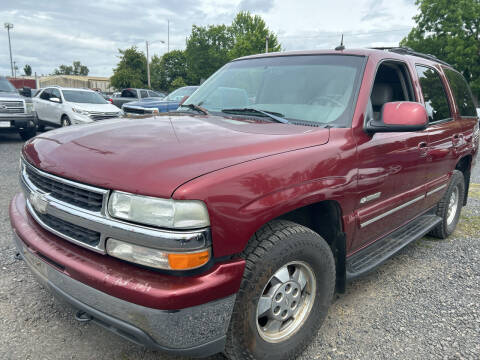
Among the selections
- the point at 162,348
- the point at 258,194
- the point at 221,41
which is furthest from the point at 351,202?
the point at 221,41

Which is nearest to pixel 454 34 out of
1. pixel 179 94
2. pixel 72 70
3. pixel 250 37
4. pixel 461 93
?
pixel 250 37

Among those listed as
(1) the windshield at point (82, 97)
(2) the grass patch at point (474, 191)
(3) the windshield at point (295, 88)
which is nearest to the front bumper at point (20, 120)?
(1) the windshield at point (82, 97)

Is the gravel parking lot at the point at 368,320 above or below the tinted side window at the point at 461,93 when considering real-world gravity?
below

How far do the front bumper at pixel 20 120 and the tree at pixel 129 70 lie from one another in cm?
3346

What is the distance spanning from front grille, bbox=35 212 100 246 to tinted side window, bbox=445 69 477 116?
12.9 ft

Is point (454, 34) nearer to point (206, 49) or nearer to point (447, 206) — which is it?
point (447, 206)

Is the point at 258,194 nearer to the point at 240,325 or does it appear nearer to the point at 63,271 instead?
the point at 240,325

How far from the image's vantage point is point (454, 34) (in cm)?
3086

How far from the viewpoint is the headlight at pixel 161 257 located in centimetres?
157

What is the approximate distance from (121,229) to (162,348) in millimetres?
540

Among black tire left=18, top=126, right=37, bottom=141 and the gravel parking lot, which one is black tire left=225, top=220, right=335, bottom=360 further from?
black tire left=18, top=126, right=37, bottom=141

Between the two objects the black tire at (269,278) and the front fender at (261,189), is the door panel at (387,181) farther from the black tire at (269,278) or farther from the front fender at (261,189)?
the black tire at (269,278)

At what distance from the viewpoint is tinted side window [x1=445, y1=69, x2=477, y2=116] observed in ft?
13.4

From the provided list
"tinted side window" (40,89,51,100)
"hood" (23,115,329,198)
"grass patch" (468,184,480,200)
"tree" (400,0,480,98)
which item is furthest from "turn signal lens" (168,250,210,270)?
"tree" (400,0,480,98)
